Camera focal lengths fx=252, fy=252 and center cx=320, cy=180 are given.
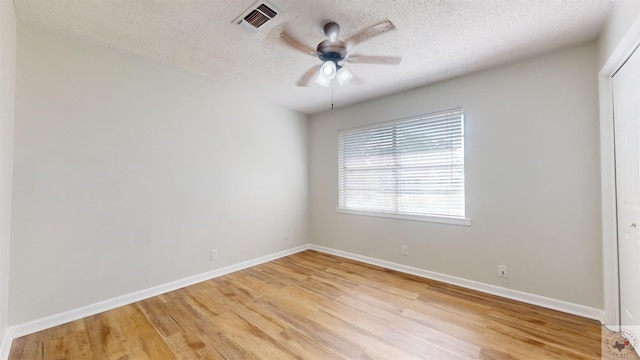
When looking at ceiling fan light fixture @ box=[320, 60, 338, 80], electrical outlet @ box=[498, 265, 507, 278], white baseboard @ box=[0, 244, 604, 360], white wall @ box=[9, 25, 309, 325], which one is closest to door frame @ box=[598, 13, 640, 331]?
→ white baseboard @ box=[0, 244, 604, 360]

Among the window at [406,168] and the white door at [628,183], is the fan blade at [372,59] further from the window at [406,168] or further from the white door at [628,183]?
the white door at [628,183]

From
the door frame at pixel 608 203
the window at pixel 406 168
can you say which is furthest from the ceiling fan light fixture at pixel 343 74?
the door frame at pixel 608 203

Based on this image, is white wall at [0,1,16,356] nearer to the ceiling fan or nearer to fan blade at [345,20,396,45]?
the ceiling fan

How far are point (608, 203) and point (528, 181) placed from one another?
0.58 m

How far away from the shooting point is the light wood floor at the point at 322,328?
1.84 metres

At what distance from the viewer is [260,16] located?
195 cm

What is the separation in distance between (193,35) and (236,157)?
1653mm

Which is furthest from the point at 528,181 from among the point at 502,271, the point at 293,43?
the point at 293,43

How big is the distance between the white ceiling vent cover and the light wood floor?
253cm

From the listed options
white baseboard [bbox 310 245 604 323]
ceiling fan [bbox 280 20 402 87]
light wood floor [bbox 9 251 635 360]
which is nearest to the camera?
light wood floor [bbox 9 251 635 360]

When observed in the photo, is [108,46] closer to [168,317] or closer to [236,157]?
[236,157]

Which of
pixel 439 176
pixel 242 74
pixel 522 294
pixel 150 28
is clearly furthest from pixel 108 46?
pixel 522 294

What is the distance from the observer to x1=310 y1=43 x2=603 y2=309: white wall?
2.31 meters

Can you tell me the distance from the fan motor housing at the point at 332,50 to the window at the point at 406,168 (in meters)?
1.67
